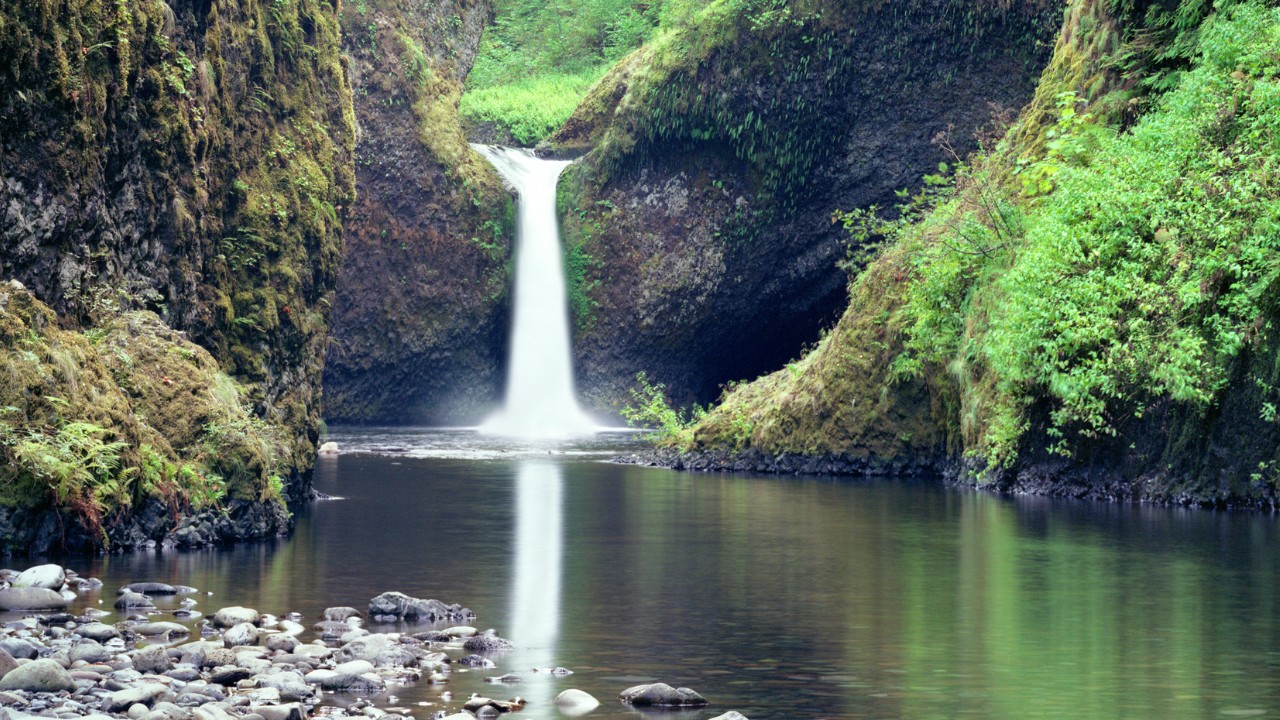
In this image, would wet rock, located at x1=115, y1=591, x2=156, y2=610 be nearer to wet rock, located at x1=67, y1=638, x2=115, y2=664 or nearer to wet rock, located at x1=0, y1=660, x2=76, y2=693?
A: wet rock, located at x1=67, y1=638, x2=115, y2=664

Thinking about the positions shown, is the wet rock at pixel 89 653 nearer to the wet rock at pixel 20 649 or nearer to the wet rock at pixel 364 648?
the wet rock at pixel 20 649

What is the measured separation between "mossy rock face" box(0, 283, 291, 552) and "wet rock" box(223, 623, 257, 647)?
4235 mm

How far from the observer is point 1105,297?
61.4 ft

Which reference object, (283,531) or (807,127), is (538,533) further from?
(807,127)

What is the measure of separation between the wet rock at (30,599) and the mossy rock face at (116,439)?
2.39 meters

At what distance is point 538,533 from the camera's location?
1594 centimetres

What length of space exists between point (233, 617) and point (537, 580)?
10.8 ft

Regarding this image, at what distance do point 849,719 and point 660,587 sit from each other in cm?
475

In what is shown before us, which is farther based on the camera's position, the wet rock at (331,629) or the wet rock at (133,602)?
the wet rock at (133,602)


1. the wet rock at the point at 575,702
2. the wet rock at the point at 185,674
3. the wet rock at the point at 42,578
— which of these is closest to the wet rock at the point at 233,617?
the wet rock at the point at 185,674

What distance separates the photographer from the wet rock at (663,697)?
7562mm

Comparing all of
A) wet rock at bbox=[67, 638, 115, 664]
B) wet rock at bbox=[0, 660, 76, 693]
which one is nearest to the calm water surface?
wet rock at bbox=[0, 660, 76, 693]

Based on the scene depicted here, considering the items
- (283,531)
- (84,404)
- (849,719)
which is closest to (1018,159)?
(283,531)

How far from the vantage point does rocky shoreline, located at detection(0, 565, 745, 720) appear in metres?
7.09
